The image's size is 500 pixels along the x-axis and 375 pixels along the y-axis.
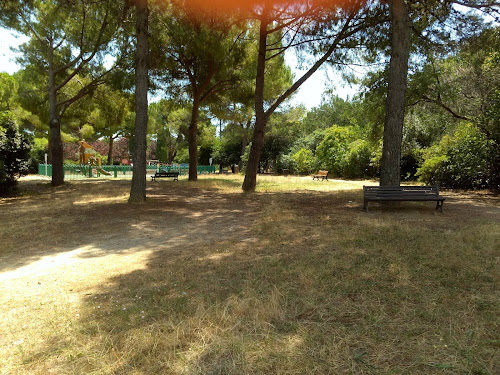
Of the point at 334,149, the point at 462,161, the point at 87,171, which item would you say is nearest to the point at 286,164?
the point at 334,149

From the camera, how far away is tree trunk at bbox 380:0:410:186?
795 cm

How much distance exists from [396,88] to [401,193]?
265cm

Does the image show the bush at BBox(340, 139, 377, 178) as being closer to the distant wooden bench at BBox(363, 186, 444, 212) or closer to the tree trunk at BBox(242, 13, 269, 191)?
the tree trunk at BBox(242, 13, 269, 191)

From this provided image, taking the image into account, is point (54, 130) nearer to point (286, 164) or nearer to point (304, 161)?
point (304, 161)

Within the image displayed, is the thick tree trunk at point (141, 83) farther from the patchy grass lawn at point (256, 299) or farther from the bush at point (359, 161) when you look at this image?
the bush at point (359, 161)

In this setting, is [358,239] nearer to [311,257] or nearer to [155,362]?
[311,257]

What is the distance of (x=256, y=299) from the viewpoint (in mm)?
3035

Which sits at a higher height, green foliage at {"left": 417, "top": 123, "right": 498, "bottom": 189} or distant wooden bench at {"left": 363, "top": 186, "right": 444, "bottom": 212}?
green foliage at {"left": 417, "top": 123, "right": 498, "bottom": 189}

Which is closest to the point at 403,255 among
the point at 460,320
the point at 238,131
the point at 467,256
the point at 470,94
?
the point at 467,256

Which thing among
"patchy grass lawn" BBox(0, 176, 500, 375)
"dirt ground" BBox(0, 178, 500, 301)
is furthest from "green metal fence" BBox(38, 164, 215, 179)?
"patchy grass lawn" BBox(0, 176, 500, 375)

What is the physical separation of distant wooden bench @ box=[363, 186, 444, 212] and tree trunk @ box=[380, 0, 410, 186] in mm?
570

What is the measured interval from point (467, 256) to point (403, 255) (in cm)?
79

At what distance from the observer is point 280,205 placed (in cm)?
918

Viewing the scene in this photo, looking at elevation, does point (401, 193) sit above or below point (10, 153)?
below
